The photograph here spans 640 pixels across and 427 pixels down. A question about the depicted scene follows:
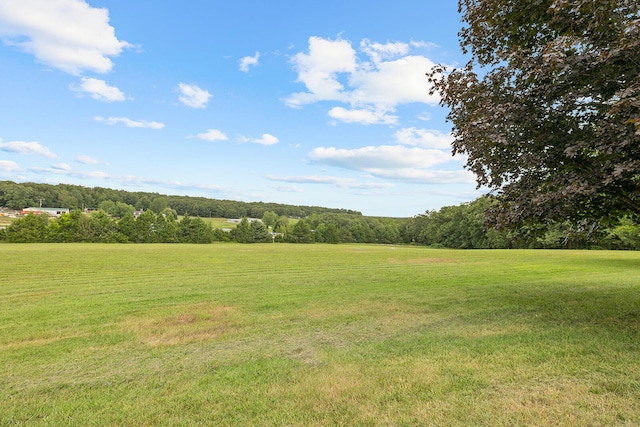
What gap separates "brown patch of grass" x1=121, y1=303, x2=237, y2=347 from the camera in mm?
6588

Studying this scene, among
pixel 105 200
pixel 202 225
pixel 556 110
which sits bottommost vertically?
pixel 202 225

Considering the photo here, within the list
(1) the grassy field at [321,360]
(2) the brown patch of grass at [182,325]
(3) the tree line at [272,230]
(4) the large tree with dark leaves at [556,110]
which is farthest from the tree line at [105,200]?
(4) the large tree with dark leaves at [556,110]

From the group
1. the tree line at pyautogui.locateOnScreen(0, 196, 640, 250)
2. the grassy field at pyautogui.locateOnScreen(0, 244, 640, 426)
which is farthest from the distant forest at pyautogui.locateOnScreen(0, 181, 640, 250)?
the grassy field at pyautogui.locateOnScreen(0, 244, 640, 426)

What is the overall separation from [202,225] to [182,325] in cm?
7325

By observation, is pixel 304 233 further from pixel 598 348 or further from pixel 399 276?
pixel 598 348

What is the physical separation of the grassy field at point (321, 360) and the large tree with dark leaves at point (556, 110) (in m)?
2.60

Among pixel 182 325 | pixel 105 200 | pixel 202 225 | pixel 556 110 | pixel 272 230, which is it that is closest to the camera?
pixel 556 110

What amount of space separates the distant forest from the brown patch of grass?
105ft

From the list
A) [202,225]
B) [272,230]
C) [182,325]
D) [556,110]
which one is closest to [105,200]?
[202,225]

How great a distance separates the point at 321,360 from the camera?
5387mm

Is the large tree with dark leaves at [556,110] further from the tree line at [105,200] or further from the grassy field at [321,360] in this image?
the tree line at [105,200]

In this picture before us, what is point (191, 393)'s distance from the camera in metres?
4.24

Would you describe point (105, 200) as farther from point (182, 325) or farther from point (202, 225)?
point (182, 325)

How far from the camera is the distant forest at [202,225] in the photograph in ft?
203
